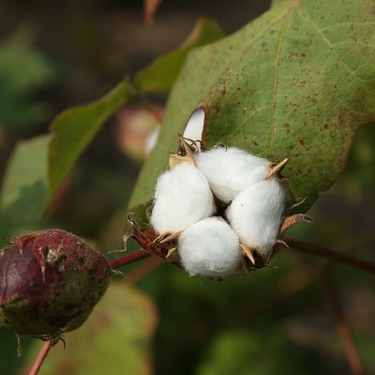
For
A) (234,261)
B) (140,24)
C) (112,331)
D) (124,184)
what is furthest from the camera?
(140,24)

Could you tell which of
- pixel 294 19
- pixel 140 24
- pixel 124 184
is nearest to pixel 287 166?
pixel 294 19

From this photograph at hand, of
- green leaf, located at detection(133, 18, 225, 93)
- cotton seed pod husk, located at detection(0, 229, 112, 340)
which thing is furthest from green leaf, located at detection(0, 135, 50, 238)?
cotton seed pod husk, located at detection(0, 229, 112, 340)

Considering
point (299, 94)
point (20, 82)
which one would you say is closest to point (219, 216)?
point (299, 94)

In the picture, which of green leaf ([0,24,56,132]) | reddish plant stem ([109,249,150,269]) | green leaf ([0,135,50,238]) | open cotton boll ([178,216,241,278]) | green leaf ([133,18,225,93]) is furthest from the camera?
green leaf ([0,24,56,132])

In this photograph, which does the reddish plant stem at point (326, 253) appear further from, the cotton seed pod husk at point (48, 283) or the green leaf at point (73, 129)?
the green leaf at point (73, 129)

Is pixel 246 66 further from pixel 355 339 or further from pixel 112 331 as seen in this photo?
pixel 355 339

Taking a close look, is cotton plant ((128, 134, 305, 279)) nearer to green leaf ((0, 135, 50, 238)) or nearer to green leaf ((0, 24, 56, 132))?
green leaf ((0, 135, 50, 238))

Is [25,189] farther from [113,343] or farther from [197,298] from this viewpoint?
[197,298]
